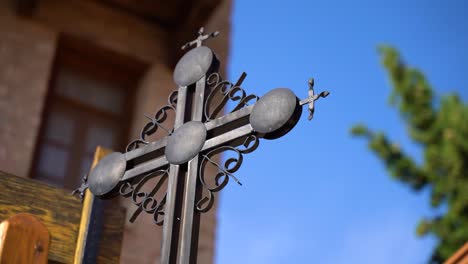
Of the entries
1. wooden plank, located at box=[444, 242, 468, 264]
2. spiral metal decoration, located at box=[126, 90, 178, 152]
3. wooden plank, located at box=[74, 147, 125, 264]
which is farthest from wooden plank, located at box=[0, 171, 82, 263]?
wooden plank, located at box=[444, 242, 468, 264]

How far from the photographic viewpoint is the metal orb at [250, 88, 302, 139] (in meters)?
3.31

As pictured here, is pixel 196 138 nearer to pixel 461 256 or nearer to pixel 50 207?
pixel 50 207

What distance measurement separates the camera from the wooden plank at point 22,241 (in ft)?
Answer: 10.1

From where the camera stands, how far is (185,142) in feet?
11.6

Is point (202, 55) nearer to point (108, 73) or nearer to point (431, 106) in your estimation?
point (108, 73)

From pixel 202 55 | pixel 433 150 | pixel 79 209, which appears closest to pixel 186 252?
pixel 202 55

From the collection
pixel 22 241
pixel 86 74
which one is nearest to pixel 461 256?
pixel 22 241

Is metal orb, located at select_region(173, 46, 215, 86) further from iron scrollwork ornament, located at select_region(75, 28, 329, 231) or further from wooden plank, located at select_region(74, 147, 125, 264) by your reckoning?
wooden plank, located at select_region(74, 147, 125, 264)

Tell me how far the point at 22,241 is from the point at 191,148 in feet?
2.40

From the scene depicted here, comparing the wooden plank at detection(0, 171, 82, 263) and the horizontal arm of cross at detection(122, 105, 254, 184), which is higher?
the horizontal arm of cross at detection(122, 105, 254, 184)

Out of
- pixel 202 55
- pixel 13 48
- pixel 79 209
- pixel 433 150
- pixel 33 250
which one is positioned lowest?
pixel 33 250

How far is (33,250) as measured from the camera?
3.13 metres

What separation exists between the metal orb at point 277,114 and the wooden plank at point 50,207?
1251 mm

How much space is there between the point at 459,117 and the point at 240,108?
12898mm
